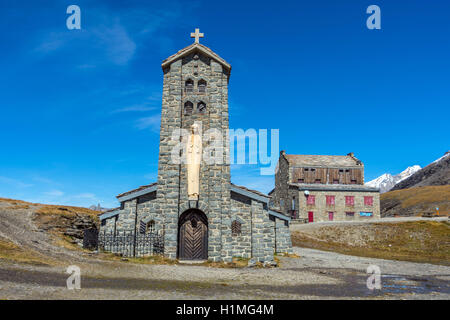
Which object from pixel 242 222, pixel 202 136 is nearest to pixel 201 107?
pixel 202 136

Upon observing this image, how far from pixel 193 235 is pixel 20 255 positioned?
311 inches

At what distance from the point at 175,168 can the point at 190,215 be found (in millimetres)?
2646

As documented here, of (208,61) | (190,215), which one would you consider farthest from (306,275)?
(208,61)

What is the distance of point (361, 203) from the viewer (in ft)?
150

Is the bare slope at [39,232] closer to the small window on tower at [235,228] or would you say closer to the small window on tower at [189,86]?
the small window on tower at [235,228]

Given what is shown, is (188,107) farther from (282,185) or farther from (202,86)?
(282,185)

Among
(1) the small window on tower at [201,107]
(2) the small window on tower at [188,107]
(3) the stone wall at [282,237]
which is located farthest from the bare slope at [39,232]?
(3) the stone wall at [282,237]

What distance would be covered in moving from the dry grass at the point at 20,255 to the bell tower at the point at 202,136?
19.1ft

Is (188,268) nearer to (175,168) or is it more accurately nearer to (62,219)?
(175,168)

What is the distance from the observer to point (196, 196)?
59.7ft

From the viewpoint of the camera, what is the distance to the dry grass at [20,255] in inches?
534

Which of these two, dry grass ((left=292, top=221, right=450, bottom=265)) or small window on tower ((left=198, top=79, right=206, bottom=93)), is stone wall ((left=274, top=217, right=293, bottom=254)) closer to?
dry grass ((left=292, top=221, right=450, bottom=265))

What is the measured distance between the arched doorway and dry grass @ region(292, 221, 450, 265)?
47.7 feet

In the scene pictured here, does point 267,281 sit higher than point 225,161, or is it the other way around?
point 225,161
